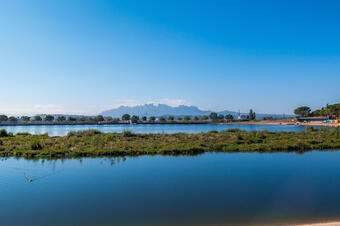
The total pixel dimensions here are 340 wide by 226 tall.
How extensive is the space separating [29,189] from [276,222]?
10.7m

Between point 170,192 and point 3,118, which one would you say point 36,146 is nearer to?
point 170,192

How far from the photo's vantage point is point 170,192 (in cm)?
1041

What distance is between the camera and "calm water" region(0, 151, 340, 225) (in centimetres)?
802

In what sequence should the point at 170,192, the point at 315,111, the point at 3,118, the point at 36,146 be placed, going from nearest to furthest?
the point at 170,192
the point at 36,146
the point at 315,111
the point at 3,118

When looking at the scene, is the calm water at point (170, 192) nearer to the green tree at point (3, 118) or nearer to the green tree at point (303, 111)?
the green tree at point (303, 111)

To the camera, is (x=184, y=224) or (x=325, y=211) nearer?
(x=184, y=224)

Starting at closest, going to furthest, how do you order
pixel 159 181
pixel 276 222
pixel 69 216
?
pixel 276 222 < pixel 69 216 < pixel 159 181

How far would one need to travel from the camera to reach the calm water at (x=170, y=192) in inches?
316

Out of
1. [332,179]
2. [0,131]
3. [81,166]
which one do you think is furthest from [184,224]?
[0,131]

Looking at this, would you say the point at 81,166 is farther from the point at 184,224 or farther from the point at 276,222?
the point at 276,222

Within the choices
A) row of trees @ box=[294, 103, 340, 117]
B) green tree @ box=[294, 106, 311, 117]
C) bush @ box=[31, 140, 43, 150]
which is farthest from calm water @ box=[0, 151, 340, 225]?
green tree @ box=[294, 106, 311, 117]

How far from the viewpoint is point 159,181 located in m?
12.2

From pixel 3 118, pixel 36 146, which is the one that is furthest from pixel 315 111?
pixel 3 118

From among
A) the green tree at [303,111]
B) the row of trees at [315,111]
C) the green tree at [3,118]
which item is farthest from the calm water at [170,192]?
the green tree at [3,118]
